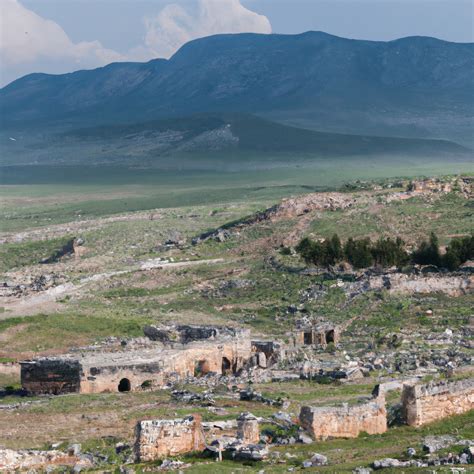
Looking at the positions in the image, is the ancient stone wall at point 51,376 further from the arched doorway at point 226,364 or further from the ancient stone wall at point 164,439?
the ancient stone wall at point 164,439

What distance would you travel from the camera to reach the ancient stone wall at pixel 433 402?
26.5 m

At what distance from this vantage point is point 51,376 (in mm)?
35844

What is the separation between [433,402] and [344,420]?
1.80 meters

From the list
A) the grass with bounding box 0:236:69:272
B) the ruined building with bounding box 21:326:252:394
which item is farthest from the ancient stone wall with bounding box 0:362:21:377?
the grass with bounding box 0:236:69:272

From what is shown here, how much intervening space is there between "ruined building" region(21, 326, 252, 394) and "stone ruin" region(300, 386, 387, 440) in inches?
405

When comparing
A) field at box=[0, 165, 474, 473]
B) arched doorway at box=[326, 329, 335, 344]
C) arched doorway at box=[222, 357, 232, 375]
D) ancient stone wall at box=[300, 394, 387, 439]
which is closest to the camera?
ancient stone wall at box=[300, 394, 387, 439]

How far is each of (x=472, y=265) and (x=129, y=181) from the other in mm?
114237

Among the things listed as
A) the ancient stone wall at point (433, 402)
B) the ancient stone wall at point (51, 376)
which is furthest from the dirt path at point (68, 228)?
the ancient stone wall at point (433, 402)

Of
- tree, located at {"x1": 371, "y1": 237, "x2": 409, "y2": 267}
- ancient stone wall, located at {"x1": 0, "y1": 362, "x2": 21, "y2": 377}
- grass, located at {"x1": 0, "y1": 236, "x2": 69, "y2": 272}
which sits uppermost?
tree, located at {"x1": 371, "y1": 237, "x2": 409, "y2": 267}

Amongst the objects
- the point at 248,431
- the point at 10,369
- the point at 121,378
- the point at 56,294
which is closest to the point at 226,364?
the point at 121,378

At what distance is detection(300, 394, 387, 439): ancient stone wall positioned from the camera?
26.0 meters

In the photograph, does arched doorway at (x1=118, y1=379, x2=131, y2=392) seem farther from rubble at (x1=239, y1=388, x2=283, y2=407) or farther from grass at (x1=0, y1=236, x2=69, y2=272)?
grass at (x1=0, y1=236, x2=69, y2=272)

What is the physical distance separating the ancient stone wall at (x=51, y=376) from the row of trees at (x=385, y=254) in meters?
24.4

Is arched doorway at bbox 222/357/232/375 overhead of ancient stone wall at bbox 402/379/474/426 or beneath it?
beneath
